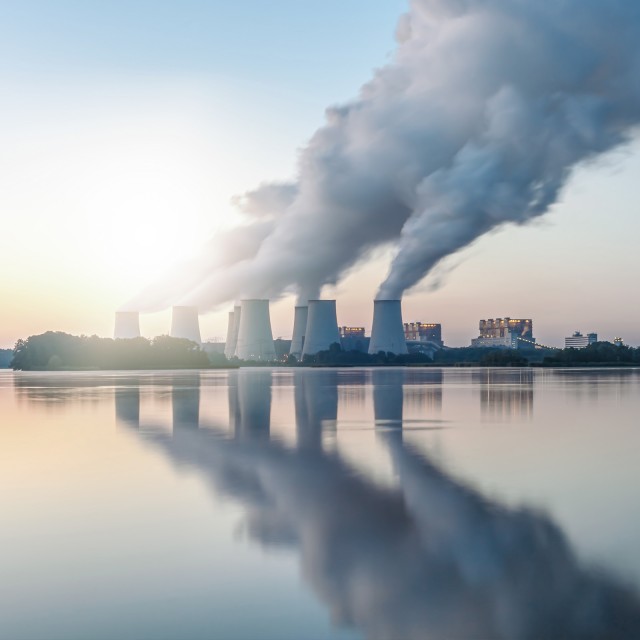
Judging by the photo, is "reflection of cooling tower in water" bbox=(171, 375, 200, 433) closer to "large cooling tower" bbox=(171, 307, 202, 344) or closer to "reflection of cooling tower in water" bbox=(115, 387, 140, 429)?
"reflection of cooling tower in water" bbox=(115, 387, 140, 429)

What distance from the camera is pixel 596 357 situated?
374 ft

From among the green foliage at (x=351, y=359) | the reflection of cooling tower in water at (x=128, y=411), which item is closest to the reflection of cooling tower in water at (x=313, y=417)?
the reflection of cooling tower in water at (x=128, y=411)

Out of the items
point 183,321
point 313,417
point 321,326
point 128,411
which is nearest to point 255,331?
point 321,326

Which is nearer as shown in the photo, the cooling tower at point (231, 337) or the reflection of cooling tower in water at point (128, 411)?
the reflection of cooling tower in water at point (128, 411)

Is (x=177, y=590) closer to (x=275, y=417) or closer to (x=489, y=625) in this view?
(x=489, y=625)

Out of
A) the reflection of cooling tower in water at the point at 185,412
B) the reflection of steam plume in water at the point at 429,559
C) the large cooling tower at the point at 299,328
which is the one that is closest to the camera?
the reflection of steam plume in water at the point at 429,559

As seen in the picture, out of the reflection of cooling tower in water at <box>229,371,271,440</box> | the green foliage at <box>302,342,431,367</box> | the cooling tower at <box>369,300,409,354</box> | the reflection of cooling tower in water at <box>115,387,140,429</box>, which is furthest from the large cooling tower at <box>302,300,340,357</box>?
the reflection of cooling tower in water at <box>115,387,140,429</box>

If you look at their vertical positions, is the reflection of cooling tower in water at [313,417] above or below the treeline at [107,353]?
below

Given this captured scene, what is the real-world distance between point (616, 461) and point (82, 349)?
94.5m

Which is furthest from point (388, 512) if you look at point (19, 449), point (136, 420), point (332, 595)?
point (136, 420)

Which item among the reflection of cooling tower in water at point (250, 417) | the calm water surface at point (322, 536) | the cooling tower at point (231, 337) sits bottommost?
the reflection of cooling tower in water at point (250, 417)

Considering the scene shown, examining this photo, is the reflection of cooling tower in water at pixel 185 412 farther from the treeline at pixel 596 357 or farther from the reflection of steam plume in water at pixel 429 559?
the treeline at pixel 596 357

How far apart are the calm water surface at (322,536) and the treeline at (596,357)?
93829mm

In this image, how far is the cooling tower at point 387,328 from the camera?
8419cm
